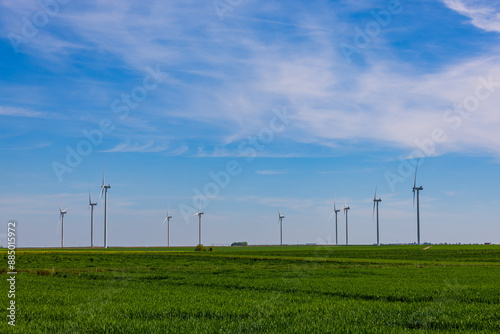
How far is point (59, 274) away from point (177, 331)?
5253 centimetres

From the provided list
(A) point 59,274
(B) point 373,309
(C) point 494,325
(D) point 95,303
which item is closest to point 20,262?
(A) point 59,274

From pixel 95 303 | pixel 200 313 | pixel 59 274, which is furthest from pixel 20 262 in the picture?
pixel 200 313

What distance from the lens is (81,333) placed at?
81.8 ft

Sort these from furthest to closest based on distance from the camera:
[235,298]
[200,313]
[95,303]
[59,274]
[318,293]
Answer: [59,274] → [318,293] → [235,298] → [95,303] → [200,313]

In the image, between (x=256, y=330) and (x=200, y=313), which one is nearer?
(x=256, y=330)

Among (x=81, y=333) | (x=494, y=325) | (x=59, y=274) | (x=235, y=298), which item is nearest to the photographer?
(x=81, y=333)

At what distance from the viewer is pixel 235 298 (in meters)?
39.0

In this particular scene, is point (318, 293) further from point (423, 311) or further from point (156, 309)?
point (156, 309)

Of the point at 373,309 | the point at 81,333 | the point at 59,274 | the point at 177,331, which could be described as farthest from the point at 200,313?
the point at 59,274

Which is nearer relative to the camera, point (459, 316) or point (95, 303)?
point (459, 316)

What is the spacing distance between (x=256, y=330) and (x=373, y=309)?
10580mm

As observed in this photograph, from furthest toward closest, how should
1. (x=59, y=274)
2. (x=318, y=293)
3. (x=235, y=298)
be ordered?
(x=59, y=274) → (x=318, y=293) → (x=235, y=298)

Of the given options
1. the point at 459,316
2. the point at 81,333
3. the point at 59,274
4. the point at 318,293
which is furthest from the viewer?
the point at 59,274

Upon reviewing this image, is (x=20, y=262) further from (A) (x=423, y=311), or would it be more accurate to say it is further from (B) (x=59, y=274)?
(A) (x=423, y=311)
